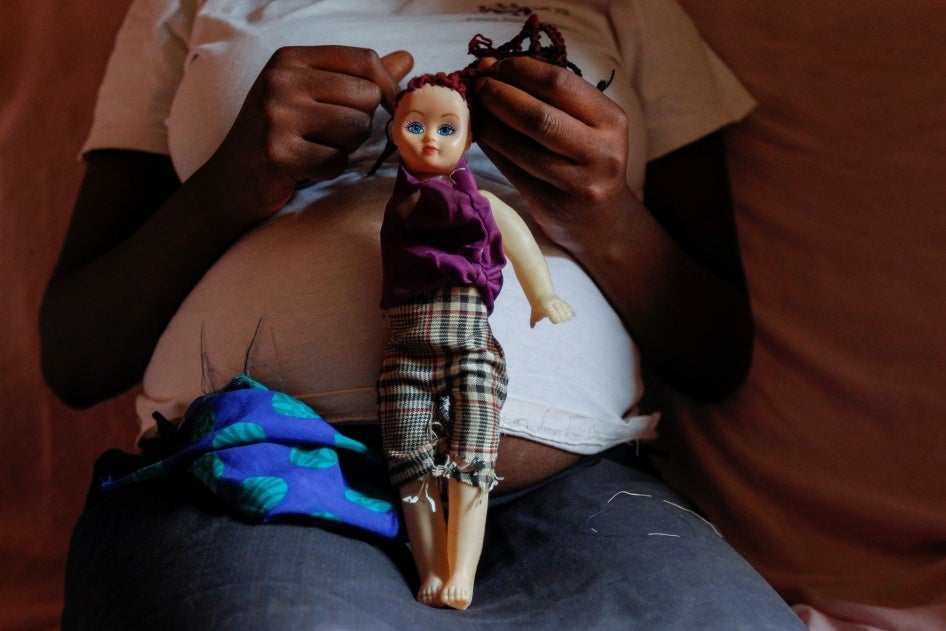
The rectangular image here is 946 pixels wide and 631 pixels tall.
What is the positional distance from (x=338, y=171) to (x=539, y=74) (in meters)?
0.19

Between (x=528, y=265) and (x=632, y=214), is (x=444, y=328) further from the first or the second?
(x=632, y=214)

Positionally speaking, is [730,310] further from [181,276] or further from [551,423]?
[181,276]

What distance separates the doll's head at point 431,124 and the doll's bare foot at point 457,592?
28cm

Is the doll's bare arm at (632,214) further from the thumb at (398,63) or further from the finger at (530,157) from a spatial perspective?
the thumb at (398,63)

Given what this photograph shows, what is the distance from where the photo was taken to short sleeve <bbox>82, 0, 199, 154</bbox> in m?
0.90

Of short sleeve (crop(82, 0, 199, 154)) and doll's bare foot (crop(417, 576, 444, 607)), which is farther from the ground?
short sleeve (crop(82, 0, 199, 154))

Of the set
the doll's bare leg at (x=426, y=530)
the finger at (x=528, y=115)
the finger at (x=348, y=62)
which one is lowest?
the doll's bare leg at (x=426, y=530)

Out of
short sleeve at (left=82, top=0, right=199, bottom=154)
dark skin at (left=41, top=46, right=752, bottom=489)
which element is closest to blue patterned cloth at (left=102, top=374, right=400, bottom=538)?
dark skin at (left=41, top=46, right=752, bottom=489)

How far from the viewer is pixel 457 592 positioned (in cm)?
57

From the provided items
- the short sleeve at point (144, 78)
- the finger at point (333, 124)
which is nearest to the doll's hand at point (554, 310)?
the finger at point (333, 124)

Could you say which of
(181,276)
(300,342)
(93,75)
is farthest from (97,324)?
(93,75)

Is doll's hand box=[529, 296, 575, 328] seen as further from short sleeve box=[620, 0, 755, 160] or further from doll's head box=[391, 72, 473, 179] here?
short sleeve box=[620, 0, 755, 160]

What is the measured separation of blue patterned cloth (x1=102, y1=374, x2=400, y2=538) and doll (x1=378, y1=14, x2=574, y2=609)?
0.04 m

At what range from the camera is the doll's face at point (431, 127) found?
1.90ft
